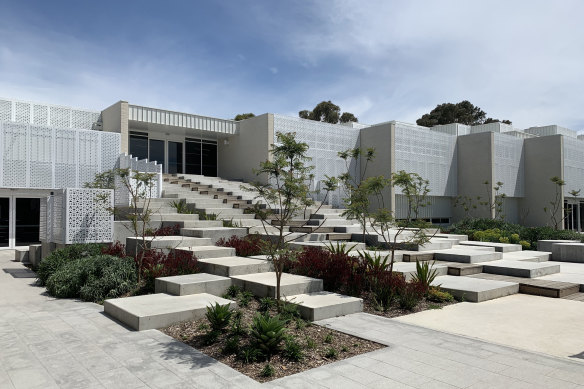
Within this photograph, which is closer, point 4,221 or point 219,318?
point 219,318

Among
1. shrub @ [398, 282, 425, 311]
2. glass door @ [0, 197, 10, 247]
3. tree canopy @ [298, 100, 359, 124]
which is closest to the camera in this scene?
shrub @ [398, 282, 425, 311]

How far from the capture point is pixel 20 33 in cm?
1092

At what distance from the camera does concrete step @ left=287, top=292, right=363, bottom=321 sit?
5953 mm

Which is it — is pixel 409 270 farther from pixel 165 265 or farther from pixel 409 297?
pixel 165 265

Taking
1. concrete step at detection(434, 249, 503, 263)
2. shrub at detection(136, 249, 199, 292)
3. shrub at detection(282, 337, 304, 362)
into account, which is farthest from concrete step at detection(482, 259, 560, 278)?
shrub at detection(282, 337, 304, 362)

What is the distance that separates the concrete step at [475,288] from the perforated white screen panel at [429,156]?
14.4 m

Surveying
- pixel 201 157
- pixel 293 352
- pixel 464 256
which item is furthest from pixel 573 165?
pixel 293 352

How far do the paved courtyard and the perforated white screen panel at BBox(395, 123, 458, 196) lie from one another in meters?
18.6

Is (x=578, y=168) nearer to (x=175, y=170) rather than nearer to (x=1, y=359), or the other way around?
(x=175, y=170)

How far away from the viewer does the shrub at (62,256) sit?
8656 mm

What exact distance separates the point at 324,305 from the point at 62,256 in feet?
20.1

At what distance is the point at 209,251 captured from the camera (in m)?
9.17

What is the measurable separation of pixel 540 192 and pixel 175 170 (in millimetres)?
23232

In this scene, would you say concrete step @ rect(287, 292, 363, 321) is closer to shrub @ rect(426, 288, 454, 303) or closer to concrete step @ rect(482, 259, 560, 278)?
shrub @ rect(426, 288, 454, 303)
